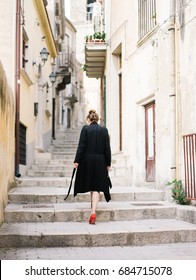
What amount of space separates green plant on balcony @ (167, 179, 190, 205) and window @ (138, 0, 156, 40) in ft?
12.4

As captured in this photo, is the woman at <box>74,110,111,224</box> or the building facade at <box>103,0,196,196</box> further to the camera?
the building facade at <box>103,0,196,196</box>

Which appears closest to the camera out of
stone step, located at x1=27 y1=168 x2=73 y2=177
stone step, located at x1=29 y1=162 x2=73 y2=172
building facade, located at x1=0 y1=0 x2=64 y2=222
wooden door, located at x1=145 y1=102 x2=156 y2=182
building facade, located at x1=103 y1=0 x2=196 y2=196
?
building facade, located at x1=0 y1=0 x2=64 y2=222

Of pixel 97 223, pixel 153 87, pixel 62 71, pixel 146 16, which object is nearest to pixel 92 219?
pixel 97 223

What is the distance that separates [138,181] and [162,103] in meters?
2.52

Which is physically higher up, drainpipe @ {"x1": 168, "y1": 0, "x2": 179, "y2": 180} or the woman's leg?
drainpipe @ {"x1": 168, "y1": 0, "x2": 179, "y2": 180}

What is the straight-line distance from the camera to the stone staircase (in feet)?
21.3

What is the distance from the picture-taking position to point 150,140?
11.2 meters

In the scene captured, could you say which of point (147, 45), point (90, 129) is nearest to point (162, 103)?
point (147, 45)

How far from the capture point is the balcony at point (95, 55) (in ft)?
50.9

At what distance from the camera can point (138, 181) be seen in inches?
453

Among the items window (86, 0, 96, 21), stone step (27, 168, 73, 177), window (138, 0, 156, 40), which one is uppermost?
window (86, 0, 96, 21)

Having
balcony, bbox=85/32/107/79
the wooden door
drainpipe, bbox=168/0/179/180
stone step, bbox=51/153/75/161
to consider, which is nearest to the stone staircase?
drainpipe, bbox=168/0/179/180

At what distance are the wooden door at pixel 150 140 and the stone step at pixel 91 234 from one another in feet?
12.6

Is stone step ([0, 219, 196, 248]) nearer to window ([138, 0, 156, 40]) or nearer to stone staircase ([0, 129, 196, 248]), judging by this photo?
stone staircase ([0, 129, 196, 248])
